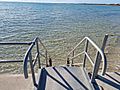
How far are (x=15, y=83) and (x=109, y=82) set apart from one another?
6.14 feet

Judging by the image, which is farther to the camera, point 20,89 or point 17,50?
point 17,50

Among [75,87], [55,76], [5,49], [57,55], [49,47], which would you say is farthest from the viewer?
[49,47]

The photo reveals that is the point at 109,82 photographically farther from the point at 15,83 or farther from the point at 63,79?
the point at 15,83

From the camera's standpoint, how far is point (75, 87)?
10.4 ft

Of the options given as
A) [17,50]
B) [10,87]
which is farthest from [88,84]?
[17,50]

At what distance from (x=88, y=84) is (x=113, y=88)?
493 mm

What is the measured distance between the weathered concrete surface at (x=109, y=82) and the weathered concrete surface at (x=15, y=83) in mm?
1366

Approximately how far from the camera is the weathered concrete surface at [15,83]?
3318 mm

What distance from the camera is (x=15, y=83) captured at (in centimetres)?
347

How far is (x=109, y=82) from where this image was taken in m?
3.53

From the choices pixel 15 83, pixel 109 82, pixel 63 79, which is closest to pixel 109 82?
pixel 109 82

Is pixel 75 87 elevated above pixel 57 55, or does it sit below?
above

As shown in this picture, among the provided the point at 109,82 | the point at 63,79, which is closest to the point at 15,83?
the point at 63,79

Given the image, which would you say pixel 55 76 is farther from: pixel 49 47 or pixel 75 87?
pixel 49 47
